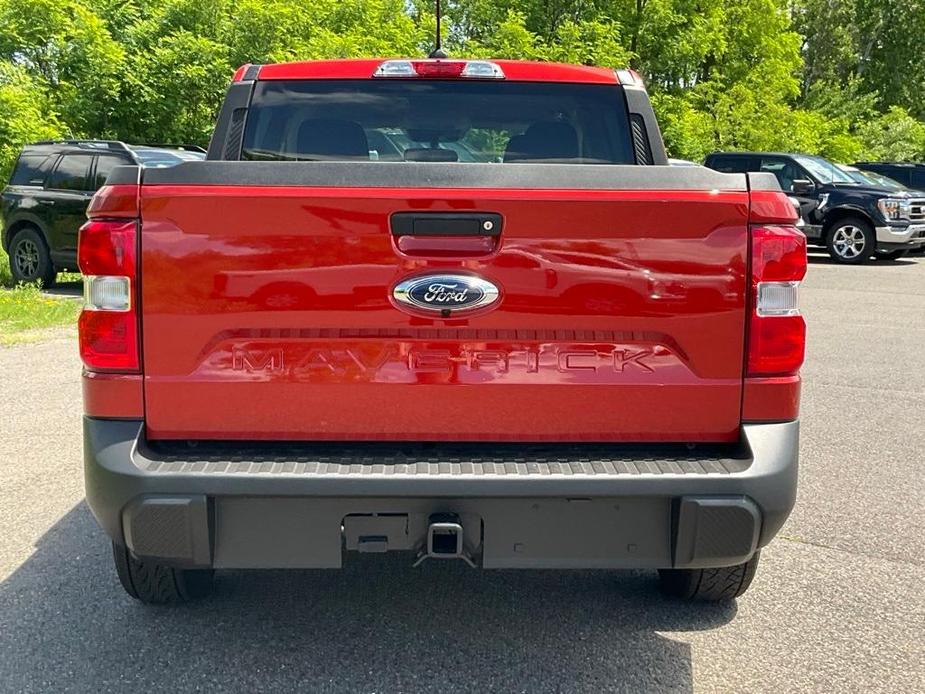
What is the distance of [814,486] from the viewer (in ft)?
17.1

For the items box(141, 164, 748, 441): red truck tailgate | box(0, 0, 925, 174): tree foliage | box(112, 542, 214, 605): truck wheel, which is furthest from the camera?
box(0, 0, 925, 174): tree foliage

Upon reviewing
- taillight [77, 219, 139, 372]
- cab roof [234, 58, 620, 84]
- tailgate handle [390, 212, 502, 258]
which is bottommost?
taillight [77, 219, 139, 372]

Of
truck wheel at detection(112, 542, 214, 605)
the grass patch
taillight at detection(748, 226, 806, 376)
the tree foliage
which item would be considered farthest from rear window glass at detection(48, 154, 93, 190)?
taillight at detection(748, 226, 806, 376)

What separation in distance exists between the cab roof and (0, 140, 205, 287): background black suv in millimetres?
8970

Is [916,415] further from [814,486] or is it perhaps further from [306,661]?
[306,661]

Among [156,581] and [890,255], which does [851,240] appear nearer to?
[890,255]

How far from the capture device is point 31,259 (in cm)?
1339

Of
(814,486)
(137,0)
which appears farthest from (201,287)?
(137,0)

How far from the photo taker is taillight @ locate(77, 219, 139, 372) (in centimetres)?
266

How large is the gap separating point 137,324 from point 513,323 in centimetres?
102

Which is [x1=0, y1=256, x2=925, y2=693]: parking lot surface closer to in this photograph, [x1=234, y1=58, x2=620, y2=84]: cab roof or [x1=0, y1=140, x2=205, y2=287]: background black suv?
[x1=234, y1=58, x2=620, y2=84]: cab roof

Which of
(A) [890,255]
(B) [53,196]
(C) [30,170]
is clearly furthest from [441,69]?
(A) [890,255]

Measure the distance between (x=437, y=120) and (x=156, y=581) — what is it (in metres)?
2.09

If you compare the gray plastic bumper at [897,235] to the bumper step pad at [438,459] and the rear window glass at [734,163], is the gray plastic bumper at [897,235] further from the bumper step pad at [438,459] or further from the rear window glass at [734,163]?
the bumper step pad at [438,459]
